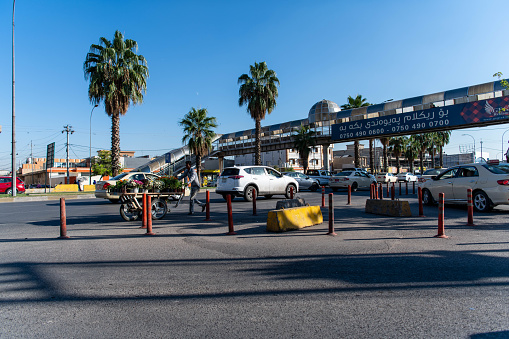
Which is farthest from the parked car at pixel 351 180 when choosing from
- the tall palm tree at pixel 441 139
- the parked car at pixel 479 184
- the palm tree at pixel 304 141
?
the tall palm tree at pixel 441 139

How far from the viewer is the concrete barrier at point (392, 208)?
11.4m

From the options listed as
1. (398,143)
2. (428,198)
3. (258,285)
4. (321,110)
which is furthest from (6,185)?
(398,143)

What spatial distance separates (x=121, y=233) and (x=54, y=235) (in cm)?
158

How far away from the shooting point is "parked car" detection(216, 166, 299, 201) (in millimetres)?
16953

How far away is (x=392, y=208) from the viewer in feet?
38.1

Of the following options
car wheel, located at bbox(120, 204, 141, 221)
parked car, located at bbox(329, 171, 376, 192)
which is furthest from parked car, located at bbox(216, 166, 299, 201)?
parked car, located at bbox(329, 171, 376, 192)

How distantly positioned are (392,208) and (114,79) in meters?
23.3

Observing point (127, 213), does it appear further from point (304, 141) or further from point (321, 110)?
point (321, 110)

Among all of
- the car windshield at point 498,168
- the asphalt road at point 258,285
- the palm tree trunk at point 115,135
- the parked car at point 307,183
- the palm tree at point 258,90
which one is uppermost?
the palm tree at point 258,90

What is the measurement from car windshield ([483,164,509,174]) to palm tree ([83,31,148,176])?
24163 millimetres

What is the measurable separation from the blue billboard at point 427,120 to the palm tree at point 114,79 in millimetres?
22218

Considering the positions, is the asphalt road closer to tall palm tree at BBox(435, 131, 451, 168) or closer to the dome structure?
the dome structure

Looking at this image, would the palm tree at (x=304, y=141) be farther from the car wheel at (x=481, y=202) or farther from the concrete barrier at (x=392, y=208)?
the car wheel at (x=481, y=202)

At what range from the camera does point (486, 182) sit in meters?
11.3
